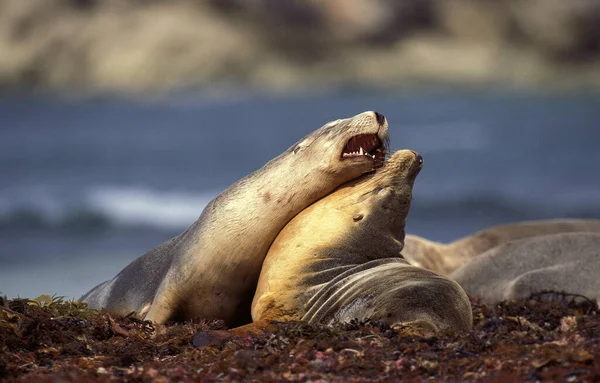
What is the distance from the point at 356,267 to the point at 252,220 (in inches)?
33.6

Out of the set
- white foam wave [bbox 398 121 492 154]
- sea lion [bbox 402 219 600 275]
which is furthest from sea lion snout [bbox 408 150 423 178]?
white foam wave [bbox 398 121 492 154]

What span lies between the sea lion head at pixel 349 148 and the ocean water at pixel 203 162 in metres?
5.63

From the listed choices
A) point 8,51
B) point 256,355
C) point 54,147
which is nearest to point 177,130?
point 54,147

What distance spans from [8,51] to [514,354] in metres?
36.7

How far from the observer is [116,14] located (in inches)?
1572

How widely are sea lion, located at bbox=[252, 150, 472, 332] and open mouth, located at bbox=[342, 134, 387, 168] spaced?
0.11m

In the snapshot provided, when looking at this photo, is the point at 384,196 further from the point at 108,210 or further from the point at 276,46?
the point at 276,46

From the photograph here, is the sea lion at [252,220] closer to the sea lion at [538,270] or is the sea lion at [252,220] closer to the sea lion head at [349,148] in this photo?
the sea lion head at [349,148]

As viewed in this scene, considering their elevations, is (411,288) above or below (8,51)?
below

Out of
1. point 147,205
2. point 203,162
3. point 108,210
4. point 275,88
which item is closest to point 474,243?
point 108,210

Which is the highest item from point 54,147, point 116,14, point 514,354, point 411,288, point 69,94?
point 116,14

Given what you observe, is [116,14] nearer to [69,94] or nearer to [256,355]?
[69,94]

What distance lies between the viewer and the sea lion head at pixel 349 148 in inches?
305

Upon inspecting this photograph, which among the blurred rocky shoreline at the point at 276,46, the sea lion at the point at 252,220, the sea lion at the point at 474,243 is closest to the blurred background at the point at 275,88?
the blurred rocky shoreline at the point at 276,46
